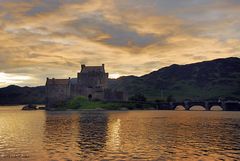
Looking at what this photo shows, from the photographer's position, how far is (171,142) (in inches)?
2194

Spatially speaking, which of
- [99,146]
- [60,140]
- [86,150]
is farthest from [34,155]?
[60,140]

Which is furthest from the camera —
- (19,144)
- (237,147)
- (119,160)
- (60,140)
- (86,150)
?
(60,140)

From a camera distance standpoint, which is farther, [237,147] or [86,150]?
[237,147]

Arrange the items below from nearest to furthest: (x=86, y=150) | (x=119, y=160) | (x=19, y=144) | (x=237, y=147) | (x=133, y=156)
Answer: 1. (x=119, y=160)
2. (x=133, y=156)
3. (x=86, y=150)
4. (x=237, y=147)
5. (x=19, y=144)

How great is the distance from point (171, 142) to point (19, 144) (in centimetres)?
2526

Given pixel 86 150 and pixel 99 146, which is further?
pixel 99 146

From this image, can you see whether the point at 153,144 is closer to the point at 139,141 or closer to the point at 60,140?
the point at 139,141

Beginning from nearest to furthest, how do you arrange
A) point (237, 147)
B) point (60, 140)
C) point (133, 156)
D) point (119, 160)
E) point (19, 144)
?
point (119, 160)
point (133, 156)
point (237, 147)
point (19, 144)
point (60, 140)

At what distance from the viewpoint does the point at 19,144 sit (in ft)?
178

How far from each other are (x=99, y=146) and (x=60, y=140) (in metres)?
10.1

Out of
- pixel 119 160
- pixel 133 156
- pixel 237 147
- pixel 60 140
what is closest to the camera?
pixel 119 160

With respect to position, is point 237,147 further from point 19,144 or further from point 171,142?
point 19,144

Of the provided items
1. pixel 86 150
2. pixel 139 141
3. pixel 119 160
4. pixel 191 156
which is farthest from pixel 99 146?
pixel 191 156

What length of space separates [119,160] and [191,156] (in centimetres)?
983
